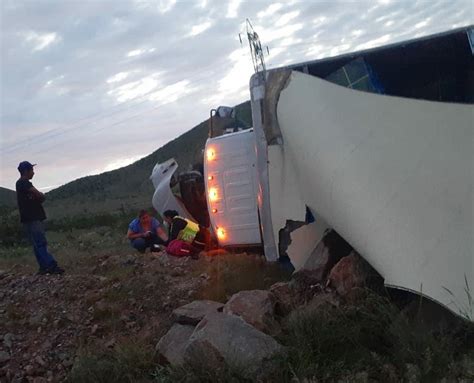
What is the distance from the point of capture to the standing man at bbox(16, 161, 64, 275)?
7.91m

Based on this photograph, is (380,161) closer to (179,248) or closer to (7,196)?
(179,248)

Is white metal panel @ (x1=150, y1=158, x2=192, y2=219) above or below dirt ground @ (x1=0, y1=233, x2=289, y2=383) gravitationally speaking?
above

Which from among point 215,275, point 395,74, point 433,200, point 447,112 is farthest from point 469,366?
point 395,74

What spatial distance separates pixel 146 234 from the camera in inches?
387

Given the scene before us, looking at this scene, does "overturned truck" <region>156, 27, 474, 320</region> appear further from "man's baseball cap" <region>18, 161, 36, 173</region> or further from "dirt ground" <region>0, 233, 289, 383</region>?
"man's baseball cap" <region>18, 161, 36, 173</region>

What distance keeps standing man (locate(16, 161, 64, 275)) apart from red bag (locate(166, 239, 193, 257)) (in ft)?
5.16

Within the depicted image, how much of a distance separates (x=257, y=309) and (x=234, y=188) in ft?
10.8

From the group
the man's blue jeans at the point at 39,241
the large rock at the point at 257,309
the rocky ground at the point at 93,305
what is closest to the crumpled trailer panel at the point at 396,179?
the large rock at the point at 257,309

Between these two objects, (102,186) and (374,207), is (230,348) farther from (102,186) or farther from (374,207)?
(102,186)

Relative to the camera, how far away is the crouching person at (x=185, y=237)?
863cm

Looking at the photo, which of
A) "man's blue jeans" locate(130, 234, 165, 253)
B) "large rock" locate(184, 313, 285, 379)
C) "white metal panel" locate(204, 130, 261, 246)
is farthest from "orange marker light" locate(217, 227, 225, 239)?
"large rock" locate(184, 313, 285, 379)

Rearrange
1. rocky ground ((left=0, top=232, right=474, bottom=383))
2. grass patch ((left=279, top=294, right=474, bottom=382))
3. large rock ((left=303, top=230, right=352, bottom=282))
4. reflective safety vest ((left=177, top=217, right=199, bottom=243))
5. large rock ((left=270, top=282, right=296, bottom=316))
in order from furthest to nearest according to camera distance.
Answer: reflective safety vest ((left=177, top=217, right=199, bottom=243)), large rock ((left=303, top=230, right=352, bottom=282)), large rock ((left=270, top=282, right=296, bottom=316)), rocky ground ((left=0, top=232, right=474, bottom=383)), grass patch ((left=279, top=294, right=474, bottom=382))

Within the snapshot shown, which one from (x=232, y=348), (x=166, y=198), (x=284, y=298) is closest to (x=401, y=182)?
(x=284, y=298)

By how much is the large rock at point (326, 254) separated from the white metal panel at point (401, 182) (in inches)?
15.3
